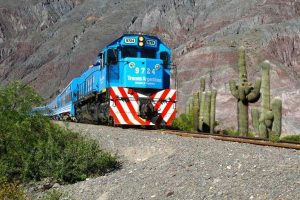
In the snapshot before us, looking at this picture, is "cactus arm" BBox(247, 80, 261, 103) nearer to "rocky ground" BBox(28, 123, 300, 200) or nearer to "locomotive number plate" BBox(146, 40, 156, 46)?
"locomotive number plate" BBox(146, 40, 156, 46)

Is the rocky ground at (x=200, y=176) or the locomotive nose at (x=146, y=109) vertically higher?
the locomotive nose at (x=146, y=109)

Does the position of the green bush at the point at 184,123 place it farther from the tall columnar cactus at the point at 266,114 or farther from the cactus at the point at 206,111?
the tall columnar cactus at the point at 266,114

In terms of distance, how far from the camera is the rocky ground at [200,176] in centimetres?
705

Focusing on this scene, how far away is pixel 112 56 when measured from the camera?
Result: 1892 cm

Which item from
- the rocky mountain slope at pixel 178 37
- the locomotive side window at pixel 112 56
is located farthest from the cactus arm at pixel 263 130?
the rocky mountain slope at pixel 178 37

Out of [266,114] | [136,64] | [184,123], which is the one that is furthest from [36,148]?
[184,123]

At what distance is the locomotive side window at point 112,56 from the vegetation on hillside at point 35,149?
508cm

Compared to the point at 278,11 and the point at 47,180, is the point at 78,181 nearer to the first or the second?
the point at 47,180

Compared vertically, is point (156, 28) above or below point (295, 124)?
above

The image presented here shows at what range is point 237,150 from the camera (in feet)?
32.5

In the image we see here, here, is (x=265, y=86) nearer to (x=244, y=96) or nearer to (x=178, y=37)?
(x=244, y=96)

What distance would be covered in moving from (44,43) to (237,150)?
358ft

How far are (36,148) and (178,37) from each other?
268 ft

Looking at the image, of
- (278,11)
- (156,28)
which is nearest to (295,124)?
(278,11)
